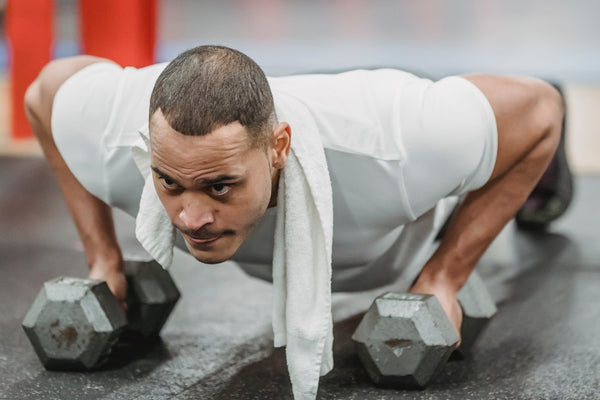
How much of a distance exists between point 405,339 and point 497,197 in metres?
0.26

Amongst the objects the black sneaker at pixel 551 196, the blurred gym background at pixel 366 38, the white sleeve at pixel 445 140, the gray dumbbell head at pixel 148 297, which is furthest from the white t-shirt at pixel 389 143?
the blurred gym background at pixel 366 38

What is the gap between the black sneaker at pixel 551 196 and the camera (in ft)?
6.66

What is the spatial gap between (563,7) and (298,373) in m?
4.69

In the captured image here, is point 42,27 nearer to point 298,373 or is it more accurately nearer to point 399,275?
point 399,275

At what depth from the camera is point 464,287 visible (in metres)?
1.31

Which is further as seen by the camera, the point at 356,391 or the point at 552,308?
the point at 552,308

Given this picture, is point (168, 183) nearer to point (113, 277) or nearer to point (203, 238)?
point (203, 238)

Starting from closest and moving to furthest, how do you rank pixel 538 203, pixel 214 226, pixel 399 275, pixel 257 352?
pixel 214 226
pixel 257 352
pixel 399 275
pixel 538 203

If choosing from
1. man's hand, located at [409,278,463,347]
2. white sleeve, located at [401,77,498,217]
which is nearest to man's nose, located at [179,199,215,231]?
white sleeve, located at [401,77,498,217]

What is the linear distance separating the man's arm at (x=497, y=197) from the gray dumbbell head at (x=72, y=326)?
44cm

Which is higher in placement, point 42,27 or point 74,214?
point 74,214

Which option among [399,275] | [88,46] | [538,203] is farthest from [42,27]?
[399,275]

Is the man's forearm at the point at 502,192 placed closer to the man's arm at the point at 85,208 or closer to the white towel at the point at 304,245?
the white towel at the point at 304,245

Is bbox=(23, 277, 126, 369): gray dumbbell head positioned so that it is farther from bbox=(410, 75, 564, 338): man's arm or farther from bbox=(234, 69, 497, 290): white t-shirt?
bbox=(410, 75, 564, 338): man's arm
